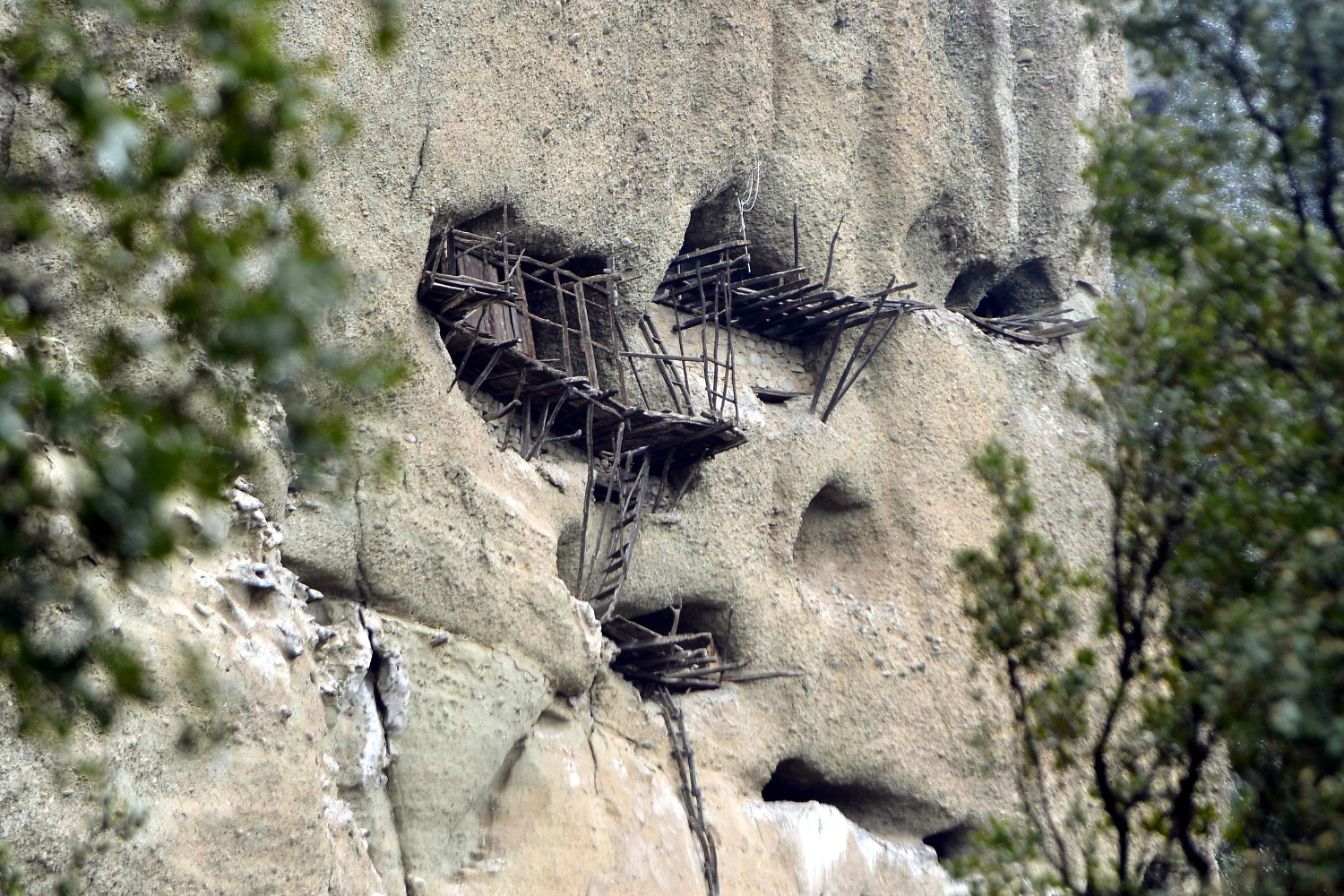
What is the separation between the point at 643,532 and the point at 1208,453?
4.72m

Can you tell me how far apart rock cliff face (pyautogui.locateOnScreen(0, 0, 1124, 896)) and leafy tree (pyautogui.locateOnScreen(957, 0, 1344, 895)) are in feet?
Answer: 1.81

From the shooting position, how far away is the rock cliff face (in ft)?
18.3

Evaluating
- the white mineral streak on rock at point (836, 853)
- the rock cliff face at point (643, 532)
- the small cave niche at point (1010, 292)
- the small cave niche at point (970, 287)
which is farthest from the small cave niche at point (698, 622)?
the small cave niche at point (1010, 292)

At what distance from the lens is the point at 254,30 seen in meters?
2.80

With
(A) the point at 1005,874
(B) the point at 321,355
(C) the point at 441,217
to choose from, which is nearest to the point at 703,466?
(C) the point at 441,217

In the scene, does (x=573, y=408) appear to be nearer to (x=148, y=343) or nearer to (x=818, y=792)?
(x=818, y=792)

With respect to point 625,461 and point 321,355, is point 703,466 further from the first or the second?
point 321,355

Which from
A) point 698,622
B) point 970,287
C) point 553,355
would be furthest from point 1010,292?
point 553,355

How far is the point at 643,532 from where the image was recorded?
339 inches

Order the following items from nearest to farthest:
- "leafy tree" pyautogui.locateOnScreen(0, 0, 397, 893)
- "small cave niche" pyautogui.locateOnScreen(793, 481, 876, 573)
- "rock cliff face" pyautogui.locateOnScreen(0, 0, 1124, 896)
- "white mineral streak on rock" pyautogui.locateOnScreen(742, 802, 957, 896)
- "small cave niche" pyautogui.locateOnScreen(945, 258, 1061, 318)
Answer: "leafy tree" pyautogui.locateOnScreen(0, 0, 397, 893), "rock cliff face" pyautogui.locateOnScreen(0, 0, 1124, 896), "white mineral streak on rock" pyautogui.locateOnScreen(742, 802, 957, 896), "small cave niche" pyautogui.locateOnScreen(793, 481, 876, 573), "small cave niche" pyautogui.locateOnScreen(945, 258, 1061, 318)

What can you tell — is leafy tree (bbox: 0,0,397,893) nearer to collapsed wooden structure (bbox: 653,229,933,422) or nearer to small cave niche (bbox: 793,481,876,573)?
collapsed wooden structure (bbox: 653,229,933,422)

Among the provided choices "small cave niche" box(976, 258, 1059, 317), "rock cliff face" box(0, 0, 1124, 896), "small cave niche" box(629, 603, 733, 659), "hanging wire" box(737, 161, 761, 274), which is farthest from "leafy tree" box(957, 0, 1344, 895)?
"small cave niche" box(976, 258, 1059, 317)

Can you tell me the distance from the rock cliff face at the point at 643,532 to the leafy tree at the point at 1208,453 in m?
0.55

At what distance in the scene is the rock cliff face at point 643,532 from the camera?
5.57 m
